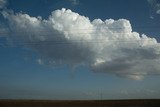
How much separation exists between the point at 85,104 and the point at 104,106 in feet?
13.2

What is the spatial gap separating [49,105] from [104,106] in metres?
11.5

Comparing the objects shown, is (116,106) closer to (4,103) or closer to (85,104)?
(85,104)

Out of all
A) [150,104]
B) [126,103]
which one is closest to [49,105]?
[126,103]

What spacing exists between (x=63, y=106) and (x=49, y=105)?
2.98m

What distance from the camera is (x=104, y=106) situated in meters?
66.3

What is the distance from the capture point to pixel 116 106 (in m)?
66.5


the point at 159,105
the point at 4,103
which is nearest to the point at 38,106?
the point at 4,103

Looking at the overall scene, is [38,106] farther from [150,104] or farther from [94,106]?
[150,104]

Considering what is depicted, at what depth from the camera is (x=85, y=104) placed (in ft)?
221

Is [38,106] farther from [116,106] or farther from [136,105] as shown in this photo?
[136,105]

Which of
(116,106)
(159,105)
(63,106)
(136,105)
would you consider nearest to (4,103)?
(63,106)

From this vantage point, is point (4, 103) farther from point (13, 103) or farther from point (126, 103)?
point (126, 103)

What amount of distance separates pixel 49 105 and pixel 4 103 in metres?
9.29

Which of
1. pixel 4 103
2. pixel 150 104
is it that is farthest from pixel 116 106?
pixel 4 103
